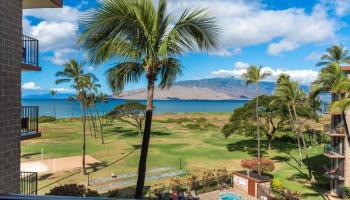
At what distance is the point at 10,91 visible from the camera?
34.8 feet

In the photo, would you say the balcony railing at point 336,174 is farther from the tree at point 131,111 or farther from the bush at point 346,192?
the tree at point 131,111

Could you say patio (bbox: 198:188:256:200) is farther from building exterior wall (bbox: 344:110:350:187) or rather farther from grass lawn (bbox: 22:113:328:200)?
building exterior wall (bbox: 344:110:350:187)

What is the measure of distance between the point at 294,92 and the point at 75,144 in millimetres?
35970

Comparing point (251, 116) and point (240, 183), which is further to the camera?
point (251, 116)

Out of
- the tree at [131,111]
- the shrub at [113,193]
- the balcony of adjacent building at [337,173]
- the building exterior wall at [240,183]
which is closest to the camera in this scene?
the shrub at [113,193]

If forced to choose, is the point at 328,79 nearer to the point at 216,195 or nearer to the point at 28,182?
the point at 216,195

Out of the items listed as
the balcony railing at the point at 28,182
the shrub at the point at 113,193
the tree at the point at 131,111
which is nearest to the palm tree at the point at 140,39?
the balcony railing at the point at 28,182

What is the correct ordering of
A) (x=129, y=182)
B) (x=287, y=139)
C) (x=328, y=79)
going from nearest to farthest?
(x=328, y=79) < (x=129, y=182) < (x=287, y=139)

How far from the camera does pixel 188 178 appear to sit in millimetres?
33219

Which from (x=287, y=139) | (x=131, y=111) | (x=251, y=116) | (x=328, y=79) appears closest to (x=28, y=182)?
(x=328, y=79)

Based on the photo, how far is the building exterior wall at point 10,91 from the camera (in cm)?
1019

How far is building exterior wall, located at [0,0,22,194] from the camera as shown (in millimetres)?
10188

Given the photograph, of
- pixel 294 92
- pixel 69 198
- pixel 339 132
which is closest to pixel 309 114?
pixel 294 92

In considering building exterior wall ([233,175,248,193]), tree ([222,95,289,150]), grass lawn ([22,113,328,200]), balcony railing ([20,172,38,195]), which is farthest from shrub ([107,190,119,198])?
tree ([222,95,289,150])
